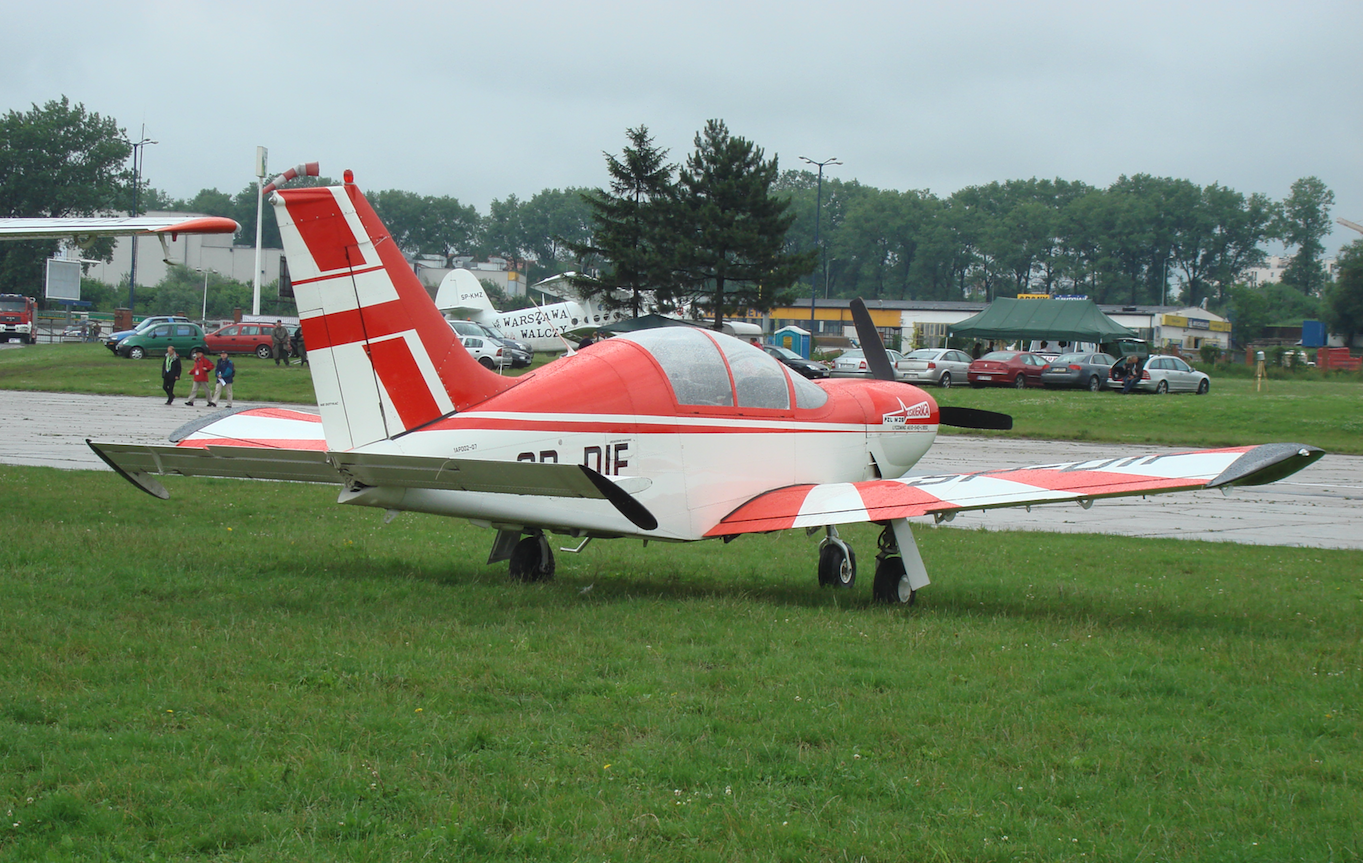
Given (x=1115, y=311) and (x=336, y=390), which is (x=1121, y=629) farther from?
(x=1115, y=311)

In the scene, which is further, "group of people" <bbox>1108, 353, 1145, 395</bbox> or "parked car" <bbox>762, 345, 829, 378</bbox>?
"group of people" <bbox>1108, 353, 1145, 395</bbox>

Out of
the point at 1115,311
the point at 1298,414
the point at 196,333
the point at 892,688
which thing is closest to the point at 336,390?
the point at 892,688

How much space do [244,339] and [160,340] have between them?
3.47 meters

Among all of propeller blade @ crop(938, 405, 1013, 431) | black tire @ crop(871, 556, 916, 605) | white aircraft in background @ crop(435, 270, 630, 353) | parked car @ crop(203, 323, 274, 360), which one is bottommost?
black tire @ crop(871, 556, 916, 605)

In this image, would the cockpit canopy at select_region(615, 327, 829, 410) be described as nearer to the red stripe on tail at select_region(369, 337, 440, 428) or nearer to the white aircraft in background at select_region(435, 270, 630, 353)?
the red stripe on tail at select_region(369, 337, 440, 428)

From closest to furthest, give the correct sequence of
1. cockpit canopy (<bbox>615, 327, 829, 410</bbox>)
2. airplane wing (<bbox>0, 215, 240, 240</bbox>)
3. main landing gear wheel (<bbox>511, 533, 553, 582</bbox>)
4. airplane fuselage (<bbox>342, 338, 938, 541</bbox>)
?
airplane fuselage (<bbox>342, 338, 938, 541</bbox>) < cockpit canopy (<bbox>615, 327, 829, 410</bbox>) < main landing gear wheel (<bbox>511, 533, 553, 582</bbox>) < airplane wing (<bbox>0, 215, 240, 240</bbox>)

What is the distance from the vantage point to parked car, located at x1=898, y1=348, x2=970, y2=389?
4184 centimetres

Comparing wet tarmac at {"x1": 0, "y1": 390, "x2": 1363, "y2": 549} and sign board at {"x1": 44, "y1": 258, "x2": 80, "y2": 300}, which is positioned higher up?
sign board at {"x1": 44, "y1": 258, "x2": 80, "y2": 300}

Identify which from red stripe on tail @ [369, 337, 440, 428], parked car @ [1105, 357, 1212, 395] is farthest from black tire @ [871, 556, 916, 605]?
parked car @ [1105, 357, 1212, 395]

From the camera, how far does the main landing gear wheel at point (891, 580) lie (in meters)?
9.28

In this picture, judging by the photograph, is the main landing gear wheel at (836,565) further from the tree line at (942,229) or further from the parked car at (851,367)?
the tree line at (942,229)

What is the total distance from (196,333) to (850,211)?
112634mm

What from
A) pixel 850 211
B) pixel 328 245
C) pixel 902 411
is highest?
pixel 850 211

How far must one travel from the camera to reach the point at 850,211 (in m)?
150
